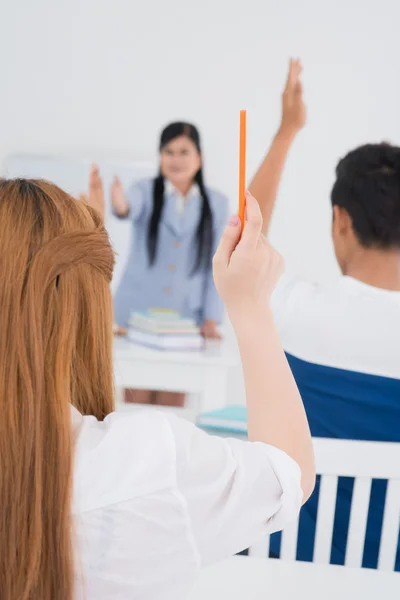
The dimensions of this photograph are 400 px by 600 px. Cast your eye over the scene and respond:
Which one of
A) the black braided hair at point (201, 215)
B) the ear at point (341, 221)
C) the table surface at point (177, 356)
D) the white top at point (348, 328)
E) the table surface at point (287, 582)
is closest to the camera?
the table surface at point (287, 582)

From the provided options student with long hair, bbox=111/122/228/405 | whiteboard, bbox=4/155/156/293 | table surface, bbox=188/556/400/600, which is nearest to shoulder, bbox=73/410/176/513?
table surface, bbox=188/556/400/600

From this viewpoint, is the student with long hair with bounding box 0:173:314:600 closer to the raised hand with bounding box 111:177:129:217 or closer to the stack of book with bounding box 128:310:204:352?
the stack of book with bounding box 128:310:204:352

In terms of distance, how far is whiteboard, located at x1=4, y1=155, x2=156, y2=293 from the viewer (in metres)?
3.75

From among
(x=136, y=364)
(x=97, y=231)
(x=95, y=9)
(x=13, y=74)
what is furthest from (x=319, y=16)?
(x=97, y=231)

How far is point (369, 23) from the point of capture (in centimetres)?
362

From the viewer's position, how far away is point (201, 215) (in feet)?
12.1

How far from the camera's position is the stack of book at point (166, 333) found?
9.71 feet

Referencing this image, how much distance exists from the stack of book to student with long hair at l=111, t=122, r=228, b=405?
581 millimetres

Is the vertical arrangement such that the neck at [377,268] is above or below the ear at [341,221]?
below

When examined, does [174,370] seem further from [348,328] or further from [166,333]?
[348,328]

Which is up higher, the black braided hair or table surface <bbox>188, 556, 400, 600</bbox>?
the black braided hair

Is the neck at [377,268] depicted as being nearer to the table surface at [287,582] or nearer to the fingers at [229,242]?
the table surface at [287,582]

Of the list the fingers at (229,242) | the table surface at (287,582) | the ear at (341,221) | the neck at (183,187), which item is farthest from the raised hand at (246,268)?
the neck at (183,187)

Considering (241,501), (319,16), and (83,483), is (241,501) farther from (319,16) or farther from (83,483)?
(319,16)
